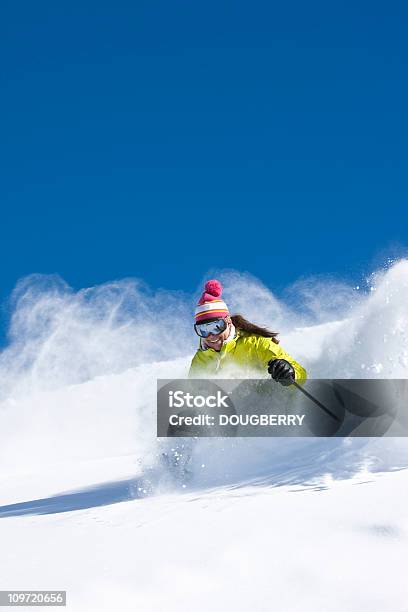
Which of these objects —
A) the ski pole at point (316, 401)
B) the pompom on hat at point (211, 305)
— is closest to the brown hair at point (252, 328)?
the pompom on hat at point (211, 305)

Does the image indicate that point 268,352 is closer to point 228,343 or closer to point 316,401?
point 228,343


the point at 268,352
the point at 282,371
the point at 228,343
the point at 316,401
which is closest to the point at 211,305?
the point at 228,343

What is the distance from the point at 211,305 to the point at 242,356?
0.49 metres

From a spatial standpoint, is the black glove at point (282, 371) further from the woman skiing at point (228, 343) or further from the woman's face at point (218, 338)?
the woman's face at point (218, 338)

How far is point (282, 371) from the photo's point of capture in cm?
456

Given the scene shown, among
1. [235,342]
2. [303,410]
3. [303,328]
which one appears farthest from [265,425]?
[303,328]

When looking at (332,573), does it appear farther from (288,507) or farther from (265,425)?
(265,425)

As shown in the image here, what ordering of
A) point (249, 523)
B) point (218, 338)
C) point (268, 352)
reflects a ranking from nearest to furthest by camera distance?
point (249, 523)
point (268, 352)
point (218, 338)

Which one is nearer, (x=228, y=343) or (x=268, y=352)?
(x=268, y=352)

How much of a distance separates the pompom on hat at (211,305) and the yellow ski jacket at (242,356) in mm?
228

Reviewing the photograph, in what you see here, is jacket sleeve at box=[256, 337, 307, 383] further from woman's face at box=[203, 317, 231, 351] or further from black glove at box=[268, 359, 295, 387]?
black glove at box=[268, 359, 295, 387]

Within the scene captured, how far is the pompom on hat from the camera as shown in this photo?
5.21 metres

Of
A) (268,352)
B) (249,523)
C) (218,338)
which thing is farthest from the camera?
(218,338)

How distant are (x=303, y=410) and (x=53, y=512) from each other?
6.39 feet
